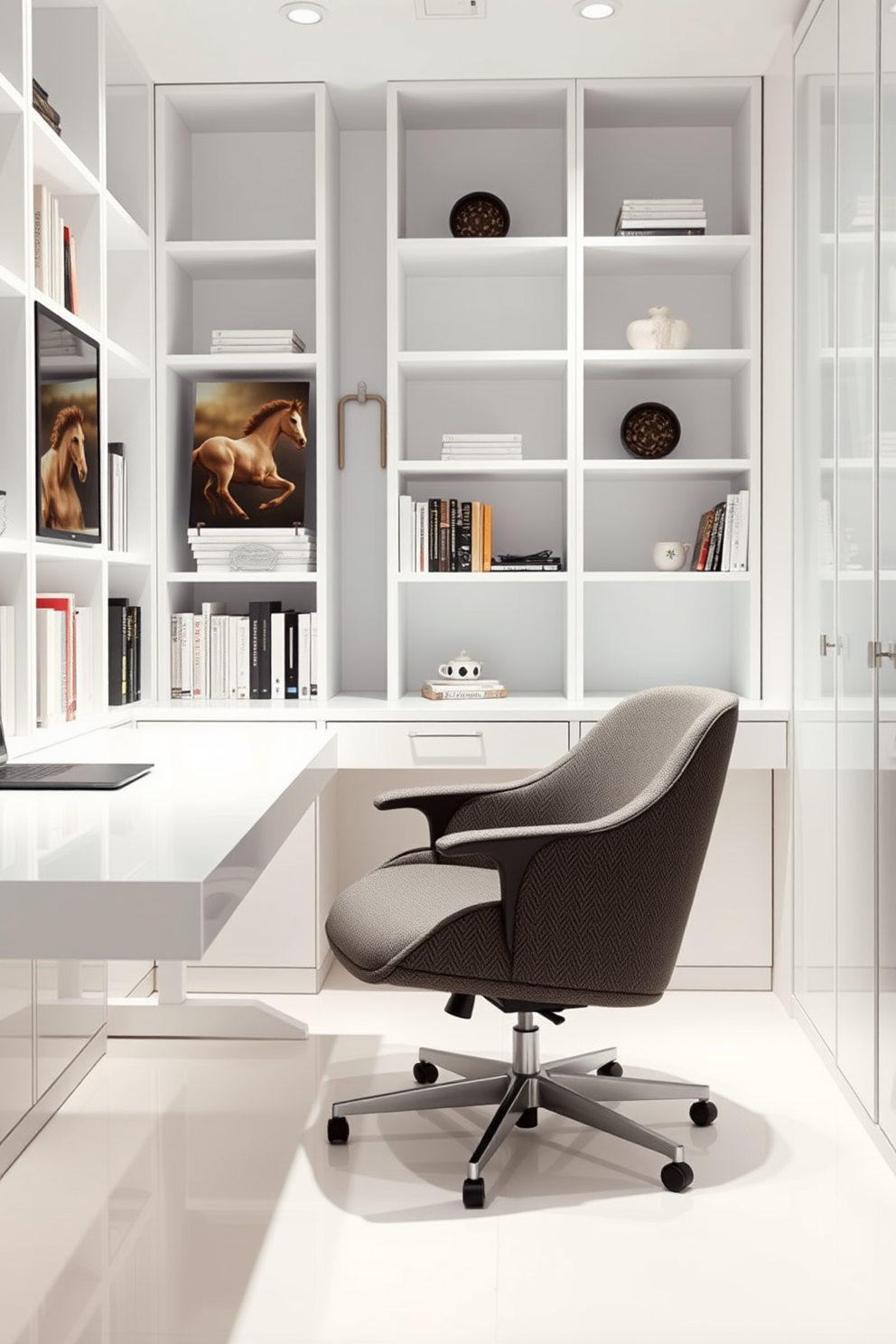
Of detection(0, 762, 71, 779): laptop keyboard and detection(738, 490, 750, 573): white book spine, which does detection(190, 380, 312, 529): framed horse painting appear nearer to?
detection(738, 490, 750, 573): white book spine

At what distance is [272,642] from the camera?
12.0 ft

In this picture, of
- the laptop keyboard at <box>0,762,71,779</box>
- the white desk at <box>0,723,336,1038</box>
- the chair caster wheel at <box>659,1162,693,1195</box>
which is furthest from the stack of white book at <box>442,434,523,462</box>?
the chair caster wheel at <box>659,1162,693,1195</box>

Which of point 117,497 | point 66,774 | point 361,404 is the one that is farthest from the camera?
point 361,404

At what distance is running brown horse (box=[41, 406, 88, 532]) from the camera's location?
107 inches

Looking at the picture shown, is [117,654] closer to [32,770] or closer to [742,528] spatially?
[32,770]

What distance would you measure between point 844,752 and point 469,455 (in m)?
1.45

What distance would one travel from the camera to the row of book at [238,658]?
367 cm

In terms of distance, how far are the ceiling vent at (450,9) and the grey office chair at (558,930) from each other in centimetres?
181

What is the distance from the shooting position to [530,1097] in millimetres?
2521

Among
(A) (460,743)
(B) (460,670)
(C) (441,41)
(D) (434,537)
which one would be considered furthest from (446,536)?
(C) (441,41)

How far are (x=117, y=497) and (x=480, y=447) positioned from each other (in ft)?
3.37

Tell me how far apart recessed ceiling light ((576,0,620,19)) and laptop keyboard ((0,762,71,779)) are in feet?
7.23

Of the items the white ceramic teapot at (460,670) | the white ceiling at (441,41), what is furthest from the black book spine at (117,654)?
the white ceiling at (441,41)

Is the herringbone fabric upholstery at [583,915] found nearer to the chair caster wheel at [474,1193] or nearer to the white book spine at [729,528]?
the chair caster wheel at [474,1193]
